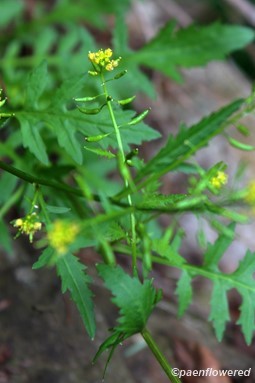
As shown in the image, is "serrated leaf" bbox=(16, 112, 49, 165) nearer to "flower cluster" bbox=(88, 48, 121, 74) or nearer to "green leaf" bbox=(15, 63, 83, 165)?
"green leaf" bbox=(15, 63, 83, 165)

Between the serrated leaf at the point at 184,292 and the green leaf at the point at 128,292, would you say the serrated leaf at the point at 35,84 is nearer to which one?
the green leaf at the point at 128,292

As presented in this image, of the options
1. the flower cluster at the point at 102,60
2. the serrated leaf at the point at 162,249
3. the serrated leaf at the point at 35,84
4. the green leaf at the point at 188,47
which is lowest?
the serrated leaf at the point at 162,249

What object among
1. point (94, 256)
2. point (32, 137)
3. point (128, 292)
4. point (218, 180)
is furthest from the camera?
point (94, 256)

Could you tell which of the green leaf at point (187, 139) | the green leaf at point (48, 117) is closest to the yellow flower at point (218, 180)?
the green leaf at point (187, 139)

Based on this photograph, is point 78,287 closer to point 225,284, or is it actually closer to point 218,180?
point 218,180

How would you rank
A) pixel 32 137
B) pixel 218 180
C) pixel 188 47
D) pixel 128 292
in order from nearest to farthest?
pixel 218 180
pixel 128 292
pixel 32 137
pixel 188 47

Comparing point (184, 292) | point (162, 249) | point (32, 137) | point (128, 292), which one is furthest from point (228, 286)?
point (32, 137)
